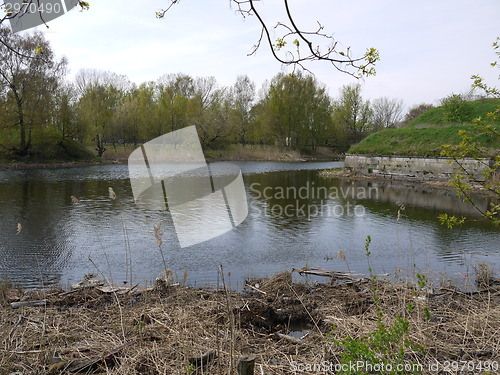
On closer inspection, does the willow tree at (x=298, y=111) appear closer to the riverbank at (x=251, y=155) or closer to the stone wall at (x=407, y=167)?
the riverbank at (x=251, y=155)

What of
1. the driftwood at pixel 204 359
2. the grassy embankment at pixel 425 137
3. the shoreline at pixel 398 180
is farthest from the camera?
the grassy embankment at pixel 425 137

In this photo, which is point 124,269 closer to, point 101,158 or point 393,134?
point 393,134

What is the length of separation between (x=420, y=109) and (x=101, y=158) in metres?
41.9

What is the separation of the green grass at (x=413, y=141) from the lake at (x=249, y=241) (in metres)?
6.61

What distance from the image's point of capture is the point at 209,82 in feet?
171

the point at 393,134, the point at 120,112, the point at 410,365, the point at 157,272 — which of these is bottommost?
the point at 157,272

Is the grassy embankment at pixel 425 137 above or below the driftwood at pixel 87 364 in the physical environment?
above

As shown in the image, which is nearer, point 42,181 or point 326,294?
point 326,294

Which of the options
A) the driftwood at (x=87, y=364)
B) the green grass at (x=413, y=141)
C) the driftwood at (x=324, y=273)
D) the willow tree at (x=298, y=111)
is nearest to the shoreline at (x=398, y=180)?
the green grass at (x=413, y=141)

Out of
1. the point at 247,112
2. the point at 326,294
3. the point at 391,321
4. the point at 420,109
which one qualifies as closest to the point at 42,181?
the point at 326,294

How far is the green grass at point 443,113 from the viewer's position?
2273 centimetres

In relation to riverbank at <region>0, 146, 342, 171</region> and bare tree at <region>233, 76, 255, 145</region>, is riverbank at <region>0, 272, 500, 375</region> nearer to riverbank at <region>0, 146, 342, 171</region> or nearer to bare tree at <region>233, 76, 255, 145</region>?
riverbank at <region>0, 146, 342, 171</region>

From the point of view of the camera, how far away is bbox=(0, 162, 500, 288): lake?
6.78 m

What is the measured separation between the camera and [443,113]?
82.9 ft
